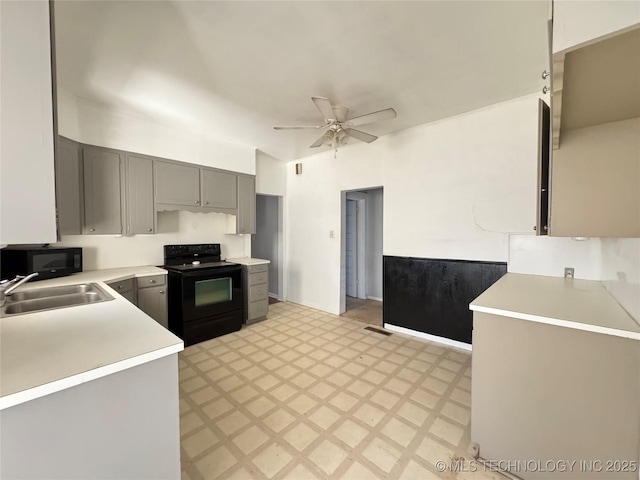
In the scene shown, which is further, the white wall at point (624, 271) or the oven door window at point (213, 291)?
the oven door window at point (213, 291)

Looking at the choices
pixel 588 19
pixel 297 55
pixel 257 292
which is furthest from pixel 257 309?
pixel 588 19

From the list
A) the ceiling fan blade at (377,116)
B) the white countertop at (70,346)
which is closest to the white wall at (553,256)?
the ceiling fan blade at (377,116)

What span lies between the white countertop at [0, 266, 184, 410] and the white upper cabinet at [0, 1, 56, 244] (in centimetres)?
41

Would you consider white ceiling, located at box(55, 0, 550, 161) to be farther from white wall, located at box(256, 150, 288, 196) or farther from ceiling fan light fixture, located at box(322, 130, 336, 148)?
white wall, located at box(256, 150, 288, 196)

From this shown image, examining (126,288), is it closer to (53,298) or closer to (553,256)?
(53,298)

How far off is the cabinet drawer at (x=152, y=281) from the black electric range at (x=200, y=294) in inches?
5.8

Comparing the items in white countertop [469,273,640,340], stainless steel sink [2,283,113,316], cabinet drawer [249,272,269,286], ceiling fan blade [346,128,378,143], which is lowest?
cabinet drawer [249,272,269,286]

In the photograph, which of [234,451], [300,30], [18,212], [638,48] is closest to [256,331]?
[234,451]

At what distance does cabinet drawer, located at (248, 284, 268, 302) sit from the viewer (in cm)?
367

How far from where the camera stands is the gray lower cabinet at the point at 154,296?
2713mm

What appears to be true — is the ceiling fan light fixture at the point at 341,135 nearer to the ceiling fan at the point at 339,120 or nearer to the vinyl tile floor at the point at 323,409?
the ceiling fan at the point at 339,120

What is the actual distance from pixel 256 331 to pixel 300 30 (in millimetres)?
3223

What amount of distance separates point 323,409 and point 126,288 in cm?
220

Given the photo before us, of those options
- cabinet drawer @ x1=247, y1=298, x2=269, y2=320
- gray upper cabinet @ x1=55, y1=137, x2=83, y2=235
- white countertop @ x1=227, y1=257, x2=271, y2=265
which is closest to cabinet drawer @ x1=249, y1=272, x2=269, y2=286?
→ white countertop @ x1=227, y1=257, x2=271, y2=265
